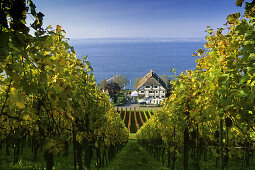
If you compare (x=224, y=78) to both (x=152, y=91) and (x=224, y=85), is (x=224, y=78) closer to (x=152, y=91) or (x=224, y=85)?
(x=224, y=85)

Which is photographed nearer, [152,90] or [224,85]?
[224,85]

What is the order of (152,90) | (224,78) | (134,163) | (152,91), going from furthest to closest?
(152,91) → (152,90) → (134,163) → (224,78)

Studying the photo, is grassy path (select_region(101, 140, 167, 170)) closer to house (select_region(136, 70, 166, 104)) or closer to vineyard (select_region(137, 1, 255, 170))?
vineyard (select_region(137, 1, 255, 170))

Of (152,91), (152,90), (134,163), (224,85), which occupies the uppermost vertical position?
(152,90)

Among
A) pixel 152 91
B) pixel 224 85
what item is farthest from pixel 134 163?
pixel 152 91

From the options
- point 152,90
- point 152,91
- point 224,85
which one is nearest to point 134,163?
point 224,85

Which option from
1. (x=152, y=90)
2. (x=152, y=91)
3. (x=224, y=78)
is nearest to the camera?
(x=224, y=78)

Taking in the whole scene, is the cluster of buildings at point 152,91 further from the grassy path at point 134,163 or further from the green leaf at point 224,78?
the green leaf at point 224,78

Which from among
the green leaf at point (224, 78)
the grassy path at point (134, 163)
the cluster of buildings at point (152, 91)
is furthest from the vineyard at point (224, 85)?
the cluster of buildings at point (152, 91)

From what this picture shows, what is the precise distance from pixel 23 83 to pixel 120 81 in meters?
123

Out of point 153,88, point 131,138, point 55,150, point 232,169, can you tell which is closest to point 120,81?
point 153,88

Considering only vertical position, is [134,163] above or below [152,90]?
below

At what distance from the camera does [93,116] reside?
695 cm

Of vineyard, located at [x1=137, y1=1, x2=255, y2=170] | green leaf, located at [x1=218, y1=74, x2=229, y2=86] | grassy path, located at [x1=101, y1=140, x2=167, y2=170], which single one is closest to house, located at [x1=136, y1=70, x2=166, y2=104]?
grassy path, located at [x1=101, y1=140, x2=167, y2=170]
